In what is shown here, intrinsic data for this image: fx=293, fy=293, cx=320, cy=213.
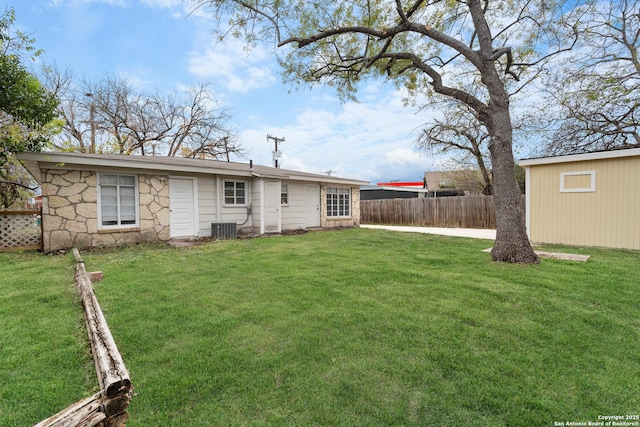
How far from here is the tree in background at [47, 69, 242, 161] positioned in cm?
1603

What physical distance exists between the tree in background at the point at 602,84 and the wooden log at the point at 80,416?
13927 millimetres

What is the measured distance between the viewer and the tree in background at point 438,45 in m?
5.85

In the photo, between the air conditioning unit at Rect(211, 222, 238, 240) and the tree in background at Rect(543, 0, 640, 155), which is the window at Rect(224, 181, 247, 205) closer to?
the air conditioning unit at Rect(211, 222, 238, 240)

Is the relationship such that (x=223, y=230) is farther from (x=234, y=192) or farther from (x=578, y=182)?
(x=578, y=182)

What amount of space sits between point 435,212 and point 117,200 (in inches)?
552

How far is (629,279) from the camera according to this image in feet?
14.8

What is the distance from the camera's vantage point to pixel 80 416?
4.75 ft

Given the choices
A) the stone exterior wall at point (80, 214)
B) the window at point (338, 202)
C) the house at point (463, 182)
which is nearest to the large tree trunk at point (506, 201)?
the window at point (338, 202)

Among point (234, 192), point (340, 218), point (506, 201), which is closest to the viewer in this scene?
point (506, 201)

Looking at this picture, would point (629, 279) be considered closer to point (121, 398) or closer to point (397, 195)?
point (121, 398)

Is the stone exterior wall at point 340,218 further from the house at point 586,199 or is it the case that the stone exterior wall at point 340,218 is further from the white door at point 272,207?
the house at point 586,199

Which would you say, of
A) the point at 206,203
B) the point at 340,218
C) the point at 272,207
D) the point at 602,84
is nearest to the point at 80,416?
the point at 206,203

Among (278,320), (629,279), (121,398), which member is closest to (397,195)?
(629,279)

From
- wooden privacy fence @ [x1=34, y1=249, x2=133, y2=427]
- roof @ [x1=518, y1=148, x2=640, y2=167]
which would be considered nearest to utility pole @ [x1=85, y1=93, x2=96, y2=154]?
wooden privacy fence @ [x1=34, y1=249, x2=133, y2=427]
